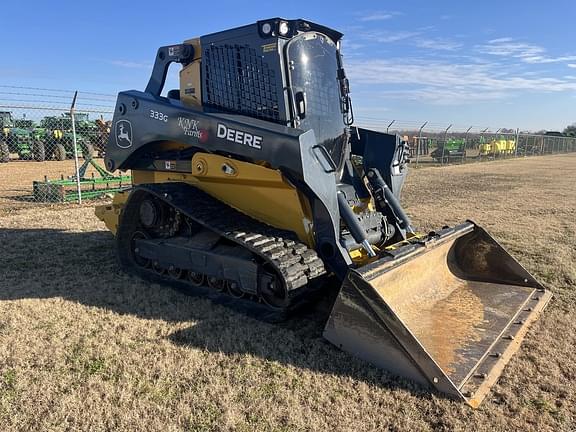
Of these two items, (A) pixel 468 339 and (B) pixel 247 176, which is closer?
(A) pixel 468 339

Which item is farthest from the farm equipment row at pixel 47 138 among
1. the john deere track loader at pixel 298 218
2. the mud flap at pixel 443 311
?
the mud flap at pixel 443 311

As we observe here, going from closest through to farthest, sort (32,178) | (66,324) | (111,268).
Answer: (66,324), (111,268), (32,178)

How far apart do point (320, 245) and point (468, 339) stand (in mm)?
1398

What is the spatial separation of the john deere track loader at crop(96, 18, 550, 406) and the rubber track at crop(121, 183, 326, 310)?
2 cm

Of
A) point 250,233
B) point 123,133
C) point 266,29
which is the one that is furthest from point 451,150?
point 250,233

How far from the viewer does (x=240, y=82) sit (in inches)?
190

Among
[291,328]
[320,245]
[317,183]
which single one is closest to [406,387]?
[291,328]

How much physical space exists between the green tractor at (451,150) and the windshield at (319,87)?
2447cm

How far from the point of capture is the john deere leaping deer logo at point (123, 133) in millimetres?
5621

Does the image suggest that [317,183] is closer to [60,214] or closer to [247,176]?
[247,176]

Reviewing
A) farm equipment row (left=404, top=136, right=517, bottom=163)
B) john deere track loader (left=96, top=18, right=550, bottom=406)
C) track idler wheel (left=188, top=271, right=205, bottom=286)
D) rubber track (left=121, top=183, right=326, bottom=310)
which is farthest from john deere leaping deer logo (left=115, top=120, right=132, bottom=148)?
farm equipment row (left=404, top=136, right=517, bottom=163)

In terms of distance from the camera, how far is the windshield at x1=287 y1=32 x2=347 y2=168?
4.69 metres

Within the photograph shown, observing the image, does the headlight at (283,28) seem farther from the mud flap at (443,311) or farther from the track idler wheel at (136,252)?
the track idler wheel at (136,252)

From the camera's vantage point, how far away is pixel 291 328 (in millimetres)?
4164
